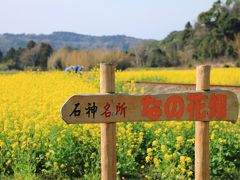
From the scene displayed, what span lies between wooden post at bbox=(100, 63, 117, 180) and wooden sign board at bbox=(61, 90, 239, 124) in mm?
82

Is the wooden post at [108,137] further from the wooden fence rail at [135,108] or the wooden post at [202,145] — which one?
the wooden post at [202,145]

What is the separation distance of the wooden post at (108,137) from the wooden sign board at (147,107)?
0.08 metres

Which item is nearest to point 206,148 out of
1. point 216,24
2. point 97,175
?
point 97,175

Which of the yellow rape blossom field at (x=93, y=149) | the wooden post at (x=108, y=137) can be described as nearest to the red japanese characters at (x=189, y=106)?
the wooden post at (x=108, y=137)

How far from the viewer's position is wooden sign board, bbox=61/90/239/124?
3012mm

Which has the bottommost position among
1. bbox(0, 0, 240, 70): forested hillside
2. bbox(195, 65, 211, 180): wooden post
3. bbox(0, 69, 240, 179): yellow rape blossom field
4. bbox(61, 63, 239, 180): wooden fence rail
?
bbox(0, 69, 240, 179): yellow rape blossom field

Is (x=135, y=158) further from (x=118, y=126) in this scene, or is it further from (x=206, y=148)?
(x=206, y=148)

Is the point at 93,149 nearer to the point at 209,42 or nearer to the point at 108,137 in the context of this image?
the point at 108,137

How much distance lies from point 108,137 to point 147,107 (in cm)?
35

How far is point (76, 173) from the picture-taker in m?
5.16

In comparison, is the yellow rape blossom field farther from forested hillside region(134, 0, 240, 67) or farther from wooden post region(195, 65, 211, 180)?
forested hillside region(134, 0, 240, 67)

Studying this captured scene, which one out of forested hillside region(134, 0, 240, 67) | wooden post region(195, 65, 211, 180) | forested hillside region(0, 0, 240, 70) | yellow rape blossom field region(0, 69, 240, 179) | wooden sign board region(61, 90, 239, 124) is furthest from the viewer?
forested hillside region(134, 0, 240, 67)

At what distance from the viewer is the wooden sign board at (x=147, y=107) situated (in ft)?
9.88

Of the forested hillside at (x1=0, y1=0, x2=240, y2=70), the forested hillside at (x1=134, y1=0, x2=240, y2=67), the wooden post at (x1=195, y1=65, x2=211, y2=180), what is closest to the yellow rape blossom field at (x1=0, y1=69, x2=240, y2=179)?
the wooden post at (x1=195, y1=65, x2=211, y2=180)
